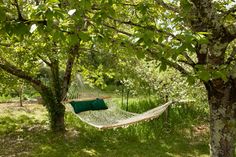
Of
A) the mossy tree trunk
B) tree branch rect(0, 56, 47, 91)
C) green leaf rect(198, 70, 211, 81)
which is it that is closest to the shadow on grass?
the mossy tree trunk

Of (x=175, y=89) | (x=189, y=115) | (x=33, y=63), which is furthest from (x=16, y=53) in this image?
(x=189, y=115)

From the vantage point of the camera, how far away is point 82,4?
296 cm

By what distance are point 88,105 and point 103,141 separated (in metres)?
1.45

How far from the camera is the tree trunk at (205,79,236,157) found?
4.59 metres

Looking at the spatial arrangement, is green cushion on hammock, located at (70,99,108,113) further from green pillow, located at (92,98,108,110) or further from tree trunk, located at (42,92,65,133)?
tree trunk, located at (42,92,65,133)

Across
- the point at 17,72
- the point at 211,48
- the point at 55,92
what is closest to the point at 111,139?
the point at 55,92

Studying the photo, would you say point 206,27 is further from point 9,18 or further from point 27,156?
point 27,156

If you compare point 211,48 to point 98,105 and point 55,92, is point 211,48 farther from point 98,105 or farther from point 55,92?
point 55,92

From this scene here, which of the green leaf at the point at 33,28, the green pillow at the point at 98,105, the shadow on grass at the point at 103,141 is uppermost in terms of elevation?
the green leaf at the point at 33,28

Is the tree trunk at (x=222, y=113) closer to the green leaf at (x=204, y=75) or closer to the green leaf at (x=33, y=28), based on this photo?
the green leaf at (x=204, y=75)

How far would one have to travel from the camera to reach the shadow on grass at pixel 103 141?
8.77 m

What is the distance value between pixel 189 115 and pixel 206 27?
8.08 m

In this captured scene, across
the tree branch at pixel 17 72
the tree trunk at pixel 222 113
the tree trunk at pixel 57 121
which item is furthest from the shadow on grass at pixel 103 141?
the tree trunk at pixel 222 113

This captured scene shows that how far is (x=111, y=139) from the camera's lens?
1006 cm
